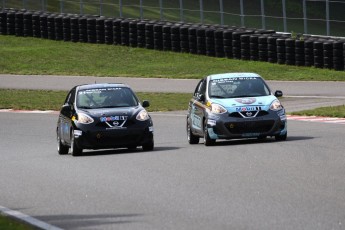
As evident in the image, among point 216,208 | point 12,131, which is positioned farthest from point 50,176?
point 12,131

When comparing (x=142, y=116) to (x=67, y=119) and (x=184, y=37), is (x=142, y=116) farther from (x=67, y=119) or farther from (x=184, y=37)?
(x=184, y=37)

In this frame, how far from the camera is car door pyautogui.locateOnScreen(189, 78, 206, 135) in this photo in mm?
23281

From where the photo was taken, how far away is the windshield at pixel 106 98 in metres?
22.8

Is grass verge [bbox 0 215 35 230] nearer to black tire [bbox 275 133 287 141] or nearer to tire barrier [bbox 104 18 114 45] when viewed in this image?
black tire [bbox 275 133 287 141]

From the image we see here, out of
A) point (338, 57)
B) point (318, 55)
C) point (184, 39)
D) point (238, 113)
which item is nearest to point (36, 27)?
point (184, 39)

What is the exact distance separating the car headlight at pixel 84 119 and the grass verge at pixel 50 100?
35.7 feet

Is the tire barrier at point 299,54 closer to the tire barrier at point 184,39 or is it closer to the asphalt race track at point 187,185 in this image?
the tire barrier at point 184,39

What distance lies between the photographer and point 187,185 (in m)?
15.8

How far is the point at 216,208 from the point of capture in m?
13.3

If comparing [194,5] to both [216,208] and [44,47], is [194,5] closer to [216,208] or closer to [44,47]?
[44,47]

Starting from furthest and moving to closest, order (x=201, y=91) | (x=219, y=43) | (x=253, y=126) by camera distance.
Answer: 1. (x=219, y=43)
2. (x=201, y=91)
3. (x=253, y=126)

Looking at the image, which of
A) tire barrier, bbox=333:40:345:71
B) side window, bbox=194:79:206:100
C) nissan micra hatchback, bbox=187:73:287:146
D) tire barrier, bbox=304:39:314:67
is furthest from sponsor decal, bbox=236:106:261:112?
tire barrier, bbox=304:39:314:67

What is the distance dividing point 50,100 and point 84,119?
52.4 ft

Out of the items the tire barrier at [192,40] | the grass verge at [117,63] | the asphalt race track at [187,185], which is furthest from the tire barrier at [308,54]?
the asphalt race track at [187,185]
